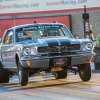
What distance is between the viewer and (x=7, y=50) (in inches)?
514

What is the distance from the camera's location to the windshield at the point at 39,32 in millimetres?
12648

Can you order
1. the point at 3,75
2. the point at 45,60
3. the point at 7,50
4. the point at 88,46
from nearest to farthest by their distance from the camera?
the point at 45,60 < the point at 88,46 < the point at 7,50 < the point at 3,75

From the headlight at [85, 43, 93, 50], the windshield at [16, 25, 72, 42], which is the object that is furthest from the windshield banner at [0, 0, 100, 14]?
the headlight at [85, 43, 93, 50]

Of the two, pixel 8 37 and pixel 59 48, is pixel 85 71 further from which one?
pixel 8 37

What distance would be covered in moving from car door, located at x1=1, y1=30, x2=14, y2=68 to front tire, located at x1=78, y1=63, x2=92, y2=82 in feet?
6.22

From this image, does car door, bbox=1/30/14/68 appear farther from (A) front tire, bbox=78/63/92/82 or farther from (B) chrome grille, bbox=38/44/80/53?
(A) front tire, bbox=78/63/92/82

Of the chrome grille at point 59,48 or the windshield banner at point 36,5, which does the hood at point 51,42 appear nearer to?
the chrome grille at point 59,48

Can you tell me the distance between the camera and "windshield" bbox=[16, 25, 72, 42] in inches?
498

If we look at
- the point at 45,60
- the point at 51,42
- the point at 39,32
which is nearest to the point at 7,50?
the point at 39,32

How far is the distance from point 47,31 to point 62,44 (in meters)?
1.46

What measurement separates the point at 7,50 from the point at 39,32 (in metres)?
1.06

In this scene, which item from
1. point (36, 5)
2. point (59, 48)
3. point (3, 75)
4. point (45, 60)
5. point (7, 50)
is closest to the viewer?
point (45, 60)

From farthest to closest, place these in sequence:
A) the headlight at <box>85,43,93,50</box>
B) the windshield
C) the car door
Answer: the car door → the windshield → the headlight at <box>85,43,93,50</box>

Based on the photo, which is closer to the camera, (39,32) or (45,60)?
(45,60)
